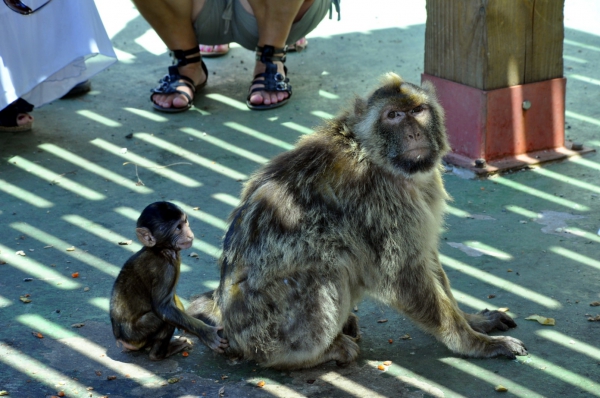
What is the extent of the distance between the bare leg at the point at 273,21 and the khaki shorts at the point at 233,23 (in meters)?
0.06

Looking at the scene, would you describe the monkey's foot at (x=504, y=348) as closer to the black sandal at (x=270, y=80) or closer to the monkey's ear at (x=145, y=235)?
the monkey's ear at (x=145, y=235)

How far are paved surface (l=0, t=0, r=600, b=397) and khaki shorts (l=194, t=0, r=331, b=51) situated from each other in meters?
0.43

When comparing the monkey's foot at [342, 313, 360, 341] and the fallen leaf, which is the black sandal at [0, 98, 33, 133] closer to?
the monkey's foot at [342, 313, 360, 341]

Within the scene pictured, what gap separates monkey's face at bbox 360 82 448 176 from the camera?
359cm

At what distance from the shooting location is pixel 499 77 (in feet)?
17.6

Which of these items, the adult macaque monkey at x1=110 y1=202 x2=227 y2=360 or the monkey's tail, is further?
the monkey's tail

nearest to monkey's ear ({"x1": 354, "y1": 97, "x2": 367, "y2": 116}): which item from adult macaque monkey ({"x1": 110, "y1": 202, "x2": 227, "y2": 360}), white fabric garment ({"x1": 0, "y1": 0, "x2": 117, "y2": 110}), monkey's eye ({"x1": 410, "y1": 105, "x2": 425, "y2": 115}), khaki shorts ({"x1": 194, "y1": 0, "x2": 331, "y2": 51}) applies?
monkey's eye ({"x1": 410, "y1": 105, "x2": 425, "y2": 115})

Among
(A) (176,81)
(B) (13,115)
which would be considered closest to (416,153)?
(A) (176,81)

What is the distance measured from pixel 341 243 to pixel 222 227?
1463 millimetres

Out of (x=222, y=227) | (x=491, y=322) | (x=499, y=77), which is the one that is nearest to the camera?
(x=491, y=322)

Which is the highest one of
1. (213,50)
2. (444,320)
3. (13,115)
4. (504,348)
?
(213,50)

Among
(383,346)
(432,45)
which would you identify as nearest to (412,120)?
(383,346)

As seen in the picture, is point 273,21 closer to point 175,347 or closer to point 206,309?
point 206,309

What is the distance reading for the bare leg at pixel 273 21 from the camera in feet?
21.5
